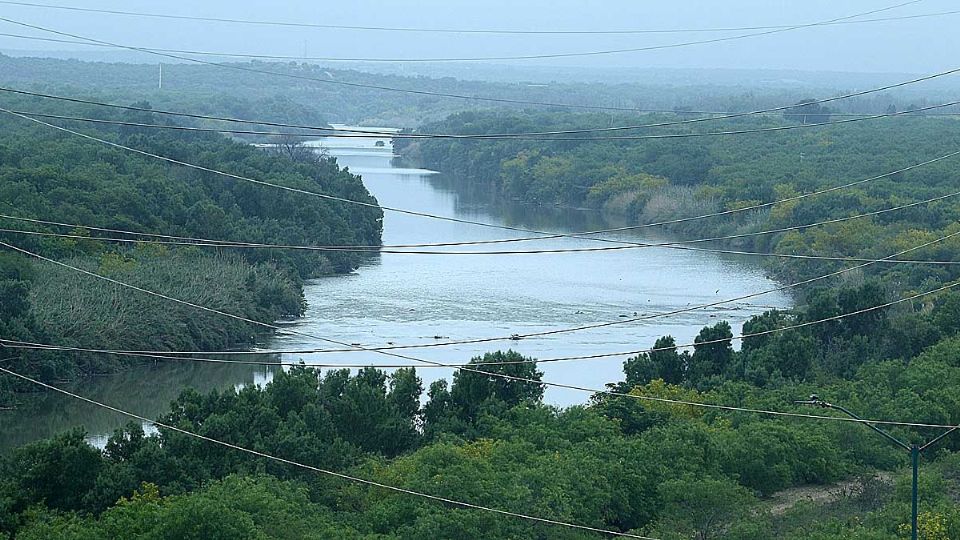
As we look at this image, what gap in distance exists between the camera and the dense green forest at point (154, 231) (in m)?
30.8

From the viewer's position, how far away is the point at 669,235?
180 feet

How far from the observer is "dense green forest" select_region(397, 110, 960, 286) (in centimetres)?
4772

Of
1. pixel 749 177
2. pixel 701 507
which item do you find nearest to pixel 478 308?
pixel 701 507

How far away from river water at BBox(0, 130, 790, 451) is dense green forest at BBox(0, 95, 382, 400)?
0.85 m

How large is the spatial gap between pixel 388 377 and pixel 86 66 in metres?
129

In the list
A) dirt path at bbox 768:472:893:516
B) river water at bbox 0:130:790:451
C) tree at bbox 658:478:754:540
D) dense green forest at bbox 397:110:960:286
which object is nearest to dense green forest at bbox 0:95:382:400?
river water at bbox 0:130:790:451

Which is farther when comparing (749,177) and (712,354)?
(749,177)

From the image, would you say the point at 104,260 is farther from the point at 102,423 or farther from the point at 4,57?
the point at 4,57

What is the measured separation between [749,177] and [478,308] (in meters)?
26.4

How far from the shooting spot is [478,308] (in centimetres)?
3791

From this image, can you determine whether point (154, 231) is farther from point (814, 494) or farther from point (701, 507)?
point (701, 507)

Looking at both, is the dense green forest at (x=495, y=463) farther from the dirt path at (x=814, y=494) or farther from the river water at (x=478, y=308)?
the river water at (x=478, y=308)

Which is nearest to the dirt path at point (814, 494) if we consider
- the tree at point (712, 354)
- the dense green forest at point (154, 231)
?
the tree at point (712, 354)

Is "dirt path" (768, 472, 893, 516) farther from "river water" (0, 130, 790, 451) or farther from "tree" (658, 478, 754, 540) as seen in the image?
"river water" (0, 130, 790, 451)
